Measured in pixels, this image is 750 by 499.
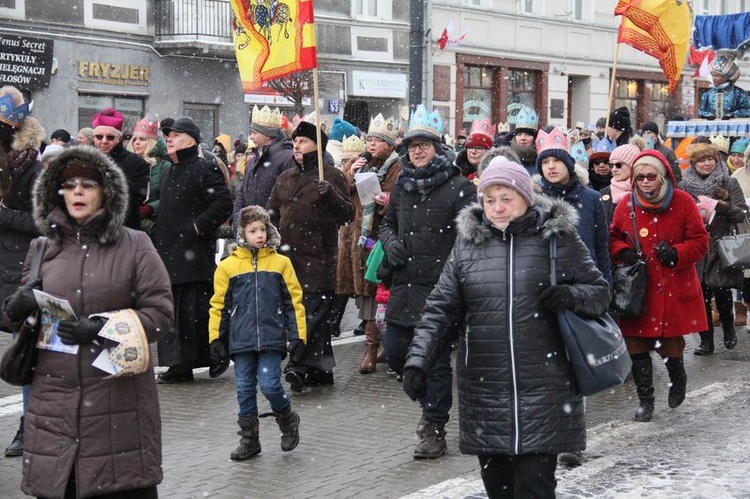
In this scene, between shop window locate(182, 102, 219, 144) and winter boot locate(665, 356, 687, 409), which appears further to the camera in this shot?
shop window locate(182, 102, 219, 144)

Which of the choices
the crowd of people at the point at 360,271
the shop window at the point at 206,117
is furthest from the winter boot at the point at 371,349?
the shop window at the point at 206,117

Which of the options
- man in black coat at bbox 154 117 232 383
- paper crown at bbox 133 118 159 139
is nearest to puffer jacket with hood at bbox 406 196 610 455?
man in black coat at bbox 154 117 232 383

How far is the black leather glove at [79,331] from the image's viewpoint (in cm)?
466

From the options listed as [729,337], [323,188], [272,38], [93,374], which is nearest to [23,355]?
[93,374]

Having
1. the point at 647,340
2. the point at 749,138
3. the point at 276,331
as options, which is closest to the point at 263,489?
the point at 276,331

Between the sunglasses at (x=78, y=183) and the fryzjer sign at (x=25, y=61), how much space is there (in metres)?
19.0

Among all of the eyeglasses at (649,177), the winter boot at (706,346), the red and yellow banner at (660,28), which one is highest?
the red and yellow banner at (660,28)

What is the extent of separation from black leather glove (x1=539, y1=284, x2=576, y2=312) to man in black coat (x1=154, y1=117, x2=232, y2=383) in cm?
474

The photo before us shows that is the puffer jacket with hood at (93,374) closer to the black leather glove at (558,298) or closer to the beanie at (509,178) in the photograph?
the beanie at (509,178)

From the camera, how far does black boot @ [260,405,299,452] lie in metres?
7.27

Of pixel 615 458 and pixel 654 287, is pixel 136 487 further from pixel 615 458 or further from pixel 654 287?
pixel 654 287

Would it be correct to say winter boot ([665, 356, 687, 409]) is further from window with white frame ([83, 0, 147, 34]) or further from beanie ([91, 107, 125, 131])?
window with white frame ([83, 0, 147, 34])

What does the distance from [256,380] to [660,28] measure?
858 cm

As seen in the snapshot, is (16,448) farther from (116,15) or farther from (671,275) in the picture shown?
(116,15)
